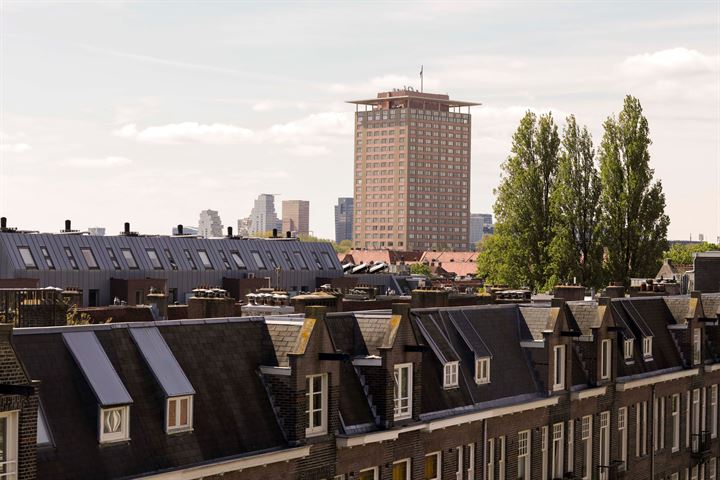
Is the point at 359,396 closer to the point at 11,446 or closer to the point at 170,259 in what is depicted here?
the point at 11,446

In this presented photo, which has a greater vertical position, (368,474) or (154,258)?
(154,258)

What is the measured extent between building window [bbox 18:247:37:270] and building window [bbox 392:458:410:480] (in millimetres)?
51474

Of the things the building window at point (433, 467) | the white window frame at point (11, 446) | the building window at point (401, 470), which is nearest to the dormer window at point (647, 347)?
the building window at point (433, 467)

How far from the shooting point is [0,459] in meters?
23.8

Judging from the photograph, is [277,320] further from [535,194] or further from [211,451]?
[535,194]

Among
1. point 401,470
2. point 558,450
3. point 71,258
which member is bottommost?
point 558,450

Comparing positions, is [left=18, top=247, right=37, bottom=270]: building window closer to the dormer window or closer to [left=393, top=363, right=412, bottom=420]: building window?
the dormer window

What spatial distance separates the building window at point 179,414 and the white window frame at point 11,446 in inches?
188

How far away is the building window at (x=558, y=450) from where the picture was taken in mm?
46656

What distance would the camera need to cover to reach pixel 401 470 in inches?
1465

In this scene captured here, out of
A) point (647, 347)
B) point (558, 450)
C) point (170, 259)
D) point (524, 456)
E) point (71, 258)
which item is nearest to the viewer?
point (524, 456)

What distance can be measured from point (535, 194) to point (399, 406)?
70.9 metres

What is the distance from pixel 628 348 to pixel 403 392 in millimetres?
19857

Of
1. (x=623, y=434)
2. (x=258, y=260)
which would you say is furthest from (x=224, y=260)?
(x=623, y=434)
